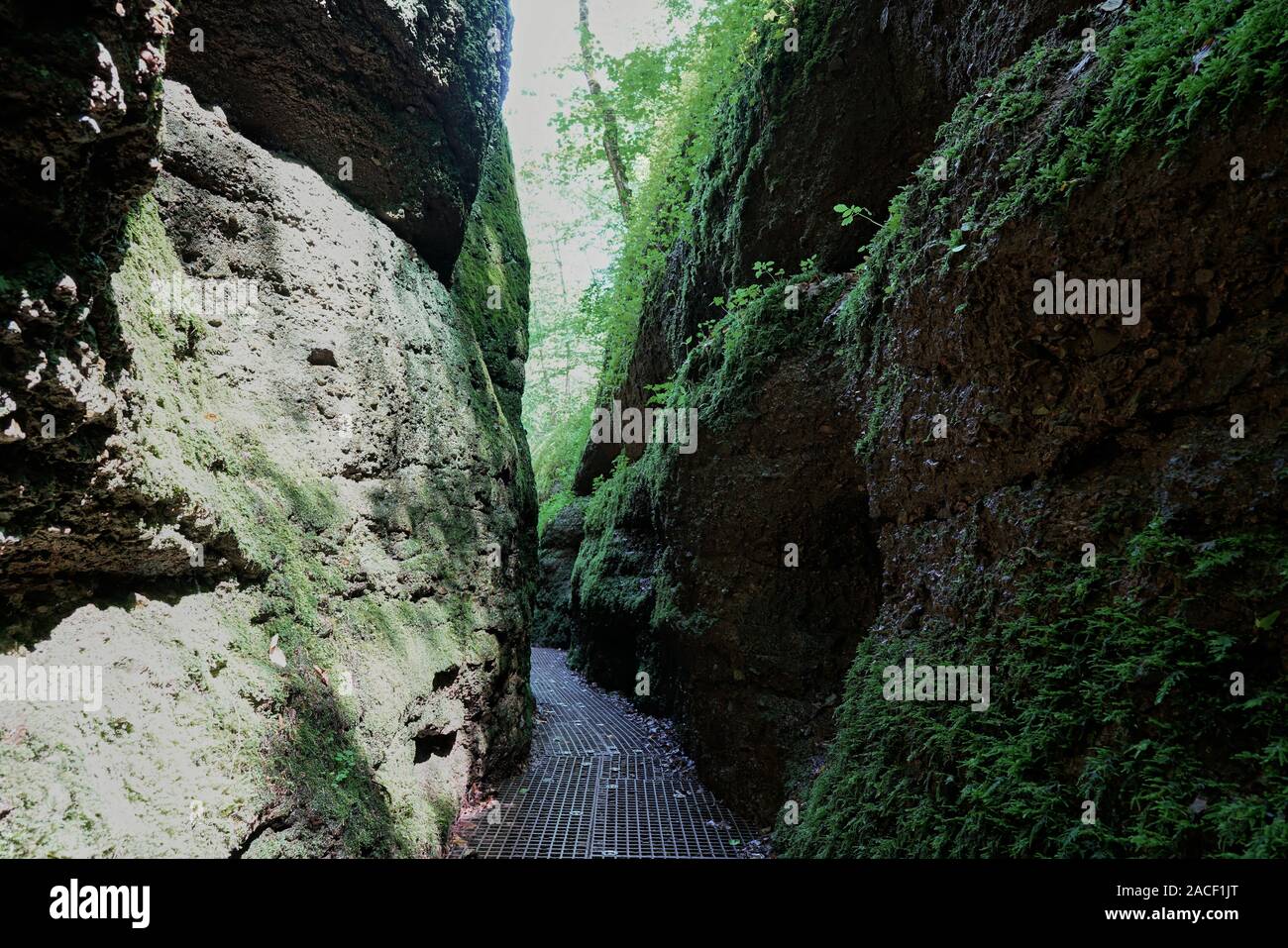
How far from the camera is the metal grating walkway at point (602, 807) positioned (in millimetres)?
5520

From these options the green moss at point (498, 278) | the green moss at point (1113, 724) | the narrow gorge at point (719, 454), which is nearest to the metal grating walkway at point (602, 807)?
the narrow gorge at point (719, 454)

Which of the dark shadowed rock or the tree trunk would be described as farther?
the tree trunk

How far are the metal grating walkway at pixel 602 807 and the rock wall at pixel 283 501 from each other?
456mm

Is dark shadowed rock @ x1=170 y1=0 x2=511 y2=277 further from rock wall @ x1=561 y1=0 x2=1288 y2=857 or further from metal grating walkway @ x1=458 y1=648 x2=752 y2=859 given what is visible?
metal grating walkway @ x1=458 y1=648 x2=752 y2=859

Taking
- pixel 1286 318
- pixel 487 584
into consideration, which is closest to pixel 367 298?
pixel 487 584

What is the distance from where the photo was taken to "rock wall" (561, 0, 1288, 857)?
9.04 ft

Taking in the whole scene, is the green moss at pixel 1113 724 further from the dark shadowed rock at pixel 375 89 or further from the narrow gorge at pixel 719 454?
the dark shadowed rock at pixel 375 89

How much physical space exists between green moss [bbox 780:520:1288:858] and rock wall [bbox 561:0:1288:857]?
0.05ft

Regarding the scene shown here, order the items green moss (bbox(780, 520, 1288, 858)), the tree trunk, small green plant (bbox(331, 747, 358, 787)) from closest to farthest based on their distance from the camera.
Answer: green moss (bbox(780, 520, 1288, 858)) → small green plant (bbox(331, 747, 358, 787)) → the tree trunk

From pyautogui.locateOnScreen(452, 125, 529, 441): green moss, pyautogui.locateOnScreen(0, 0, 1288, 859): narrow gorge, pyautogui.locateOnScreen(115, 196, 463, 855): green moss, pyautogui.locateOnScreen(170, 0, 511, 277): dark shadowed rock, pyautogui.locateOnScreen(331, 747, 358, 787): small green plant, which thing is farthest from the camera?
pyautogui.locateOnScreen(452, 125, 529, 441): green moss

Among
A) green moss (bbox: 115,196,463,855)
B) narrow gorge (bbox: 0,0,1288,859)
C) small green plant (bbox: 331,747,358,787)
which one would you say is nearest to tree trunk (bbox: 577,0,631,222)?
narrow gorge (bbox: 0,0,1288,859)

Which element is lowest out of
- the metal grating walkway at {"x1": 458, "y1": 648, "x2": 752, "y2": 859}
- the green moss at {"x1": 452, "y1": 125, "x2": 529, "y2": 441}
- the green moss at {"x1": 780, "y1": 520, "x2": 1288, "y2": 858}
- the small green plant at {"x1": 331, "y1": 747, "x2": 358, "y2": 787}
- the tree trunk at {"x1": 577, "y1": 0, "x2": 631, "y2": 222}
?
the metal grating walkway at {"x1": 458, "y1": 648, "x2": 752, "y2": 859}
